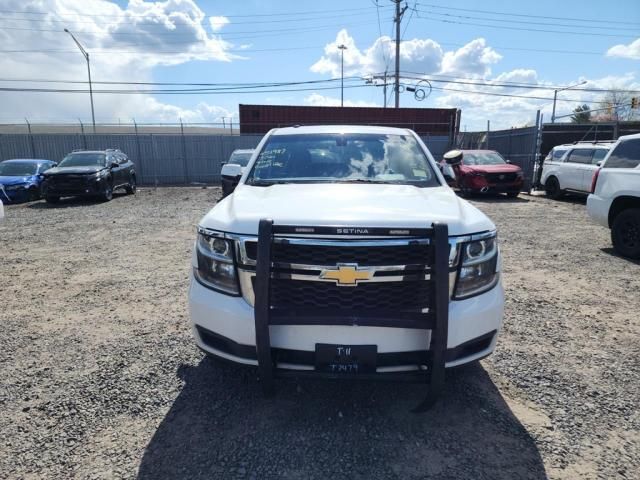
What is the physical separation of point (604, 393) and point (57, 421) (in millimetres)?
3690

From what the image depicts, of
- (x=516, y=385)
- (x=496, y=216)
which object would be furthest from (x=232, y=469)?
(x=496, y=216)

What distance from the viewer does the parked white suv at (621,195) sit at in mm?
6648

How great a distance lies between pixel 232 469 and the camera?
7.56ft

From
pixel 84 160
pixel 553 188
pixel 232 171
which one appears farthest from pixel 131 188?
pixel 553 188

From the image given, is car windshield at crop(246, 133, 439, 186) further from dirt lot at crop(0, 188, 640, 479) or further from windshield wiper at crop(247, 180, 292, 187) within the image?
dirt lot at crop(0, 188, 640, 479)

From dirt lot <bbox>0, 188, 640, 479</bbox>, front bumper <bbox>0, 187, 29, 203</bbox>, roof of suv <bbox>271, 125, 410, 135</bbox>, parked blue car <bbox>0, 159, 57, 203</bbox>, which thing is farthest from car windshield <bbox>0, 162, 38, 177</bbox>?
roof of suv <bbox>271, 125, 410, 135</bbox>

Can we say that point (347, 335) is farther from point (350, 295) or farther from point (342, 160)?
point (342, 160)

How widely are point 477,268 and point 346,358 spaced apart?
3.05 feet

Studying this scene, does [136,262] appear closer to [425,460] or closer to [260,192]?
[260,192]

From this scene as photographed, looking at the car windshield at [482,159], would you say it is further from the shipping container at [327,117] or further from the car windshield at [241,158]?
the shipping container at [327,117]

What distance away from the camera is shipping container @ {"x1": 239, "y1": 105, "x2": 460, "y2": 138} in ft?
87.5

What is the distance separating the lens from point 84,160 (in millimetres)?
14461

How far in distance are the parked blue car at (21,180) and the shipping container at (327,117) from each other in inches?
531

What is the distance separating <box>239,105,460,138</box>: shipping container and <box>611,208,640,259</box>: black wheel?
66.6 ft
